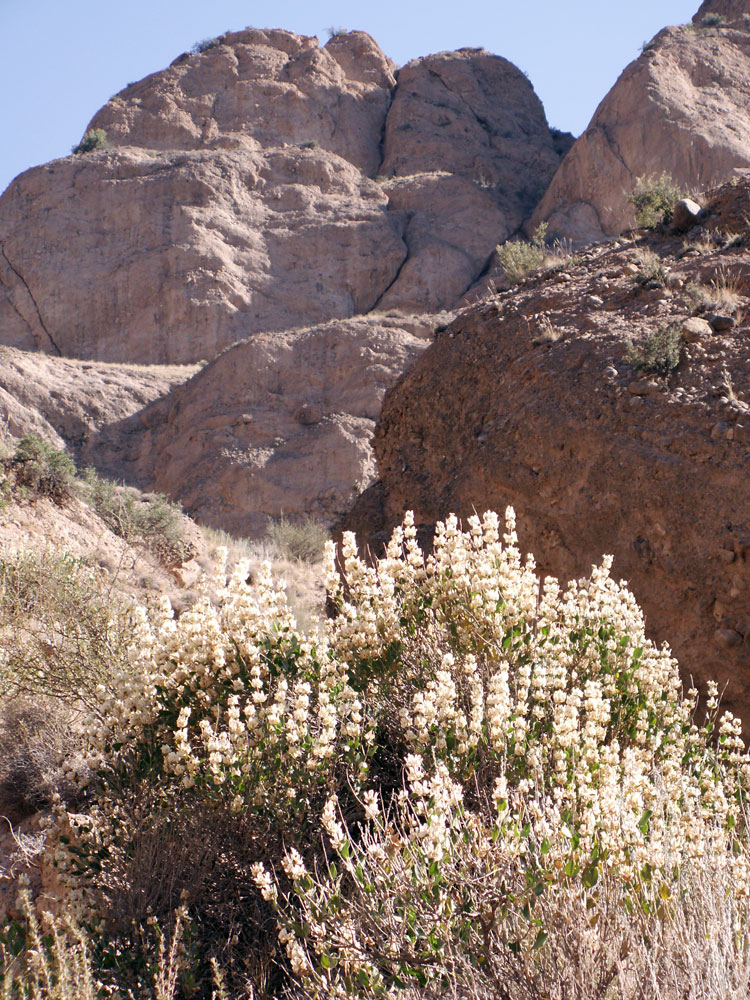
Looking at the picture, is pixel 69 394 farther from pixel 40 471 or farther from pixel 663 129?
pixel 663 129

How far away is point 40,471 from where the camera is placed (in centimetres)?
1107

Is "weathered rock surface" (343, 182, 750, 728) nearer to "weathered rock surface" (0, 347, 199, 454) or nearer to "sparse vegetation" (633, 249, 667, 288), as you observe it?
"sparse vegetation" (633, 249, 667, 288)

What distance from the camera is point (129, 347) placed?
1095 inches

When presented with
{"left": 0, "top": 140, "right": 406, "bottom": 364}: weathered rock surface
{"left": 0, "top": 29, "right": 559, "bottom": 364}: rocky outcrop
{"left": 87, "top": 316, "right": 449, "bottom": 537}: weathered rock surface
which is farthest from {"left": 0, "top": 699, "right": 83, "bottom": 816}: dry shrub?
{"left": 0, "top": 140, "right": 406, "bottom": 364}: weathered rock surface

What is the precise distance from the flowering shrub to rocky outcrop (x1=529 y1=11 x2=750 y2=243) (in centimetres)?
2424

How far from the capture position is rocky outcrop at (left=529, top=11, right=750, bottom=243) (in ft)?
83.6

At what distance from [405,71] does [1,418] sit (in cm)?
2667

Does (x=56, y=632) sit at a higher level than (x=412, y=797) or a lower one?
lower

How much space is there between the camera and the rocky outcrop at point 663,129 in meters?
25.5

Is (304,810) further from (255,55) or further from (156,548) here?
(255,55)

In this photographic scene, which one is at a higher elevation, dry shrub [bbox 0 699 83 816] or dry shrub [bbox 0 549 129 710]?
dry shrub [bbox 0 549 129 710]

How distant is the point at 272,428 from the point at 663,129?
50.2 ft

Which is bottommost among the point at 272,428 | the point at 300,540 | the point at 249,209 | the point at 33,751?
the point at 300,540

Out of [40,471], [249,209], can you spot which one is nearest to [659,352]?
[40,471]
